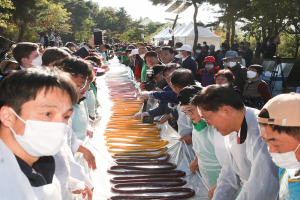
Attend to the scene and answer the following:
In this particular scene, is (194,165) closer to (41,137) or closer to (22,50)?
(41,137)

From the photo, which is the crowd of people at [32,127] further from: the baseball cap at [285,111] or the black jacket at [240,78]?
the black jacket at [240,78]

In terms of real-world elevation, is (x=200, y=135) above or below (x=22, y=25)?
below

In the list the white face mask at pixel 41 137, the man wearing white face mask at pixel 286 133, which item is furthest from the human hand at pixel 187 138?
the white face mask at pixel 41 137

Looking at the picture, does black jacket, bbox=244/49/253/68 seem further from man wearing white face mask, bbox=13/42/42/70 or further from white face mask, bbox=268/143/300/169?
white face mask, bbox=268/143/300/169

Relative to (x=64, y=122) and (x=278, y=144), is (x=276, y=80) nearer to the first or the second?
(x=278, y=144)

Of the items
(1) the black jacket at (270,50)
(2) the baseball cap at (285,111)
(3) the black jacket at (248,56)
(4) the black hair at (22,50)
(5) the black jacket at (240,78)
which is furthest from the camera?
(1) the black jacket at (270,50)

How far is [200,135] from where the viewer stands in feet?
8.10

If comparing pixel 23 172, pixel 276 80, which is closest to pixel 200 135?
pixel 23 172

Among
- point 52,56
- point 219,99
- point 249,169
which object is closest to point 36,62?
point 52,56

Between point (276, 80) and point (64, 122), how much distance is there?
28.5 ft

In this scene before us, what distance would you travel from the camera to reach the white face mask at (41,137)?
114 centimetres

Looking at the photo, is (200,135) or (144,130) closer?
(200,135)

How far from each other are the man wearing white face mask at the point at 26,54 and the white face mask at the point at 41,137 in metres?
2.19

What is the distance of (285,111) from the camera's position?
4.21ft
